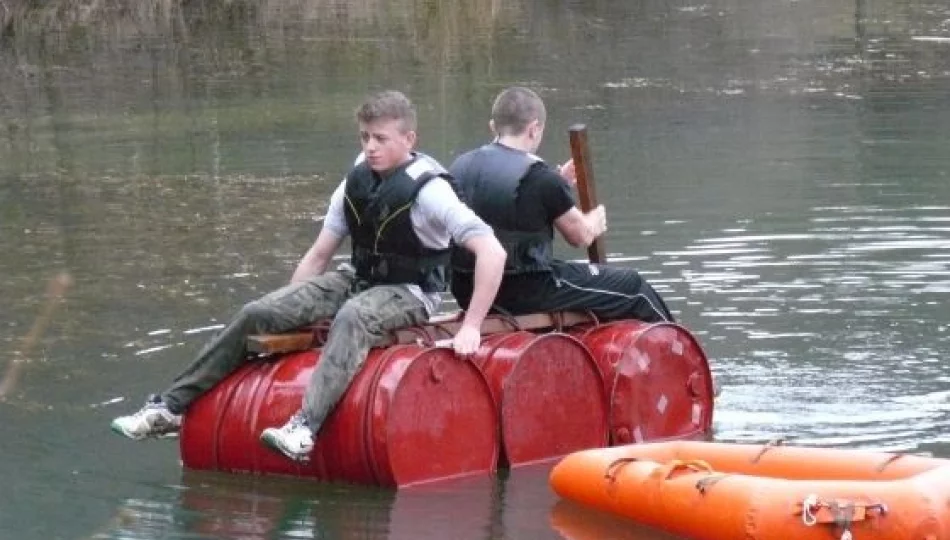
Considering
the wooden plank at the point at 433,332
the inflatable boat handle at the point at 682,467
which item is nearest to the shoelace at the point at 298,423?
the wooden plank at the point at 433,332

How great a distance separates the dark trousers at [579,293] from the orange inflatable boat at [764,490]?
113cm

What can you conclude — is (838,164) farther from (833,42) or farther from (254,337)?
(833,42)

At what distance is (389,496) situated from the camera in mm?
7434

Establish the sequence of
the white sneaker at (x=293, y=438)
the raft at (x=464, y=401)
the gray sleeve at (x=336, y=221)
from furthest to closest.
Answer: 1. the gray sleeve at (x=336, y=221)
2. the raft at (x=464, y=401)
3. the white sneaker at (x=293, y=438)

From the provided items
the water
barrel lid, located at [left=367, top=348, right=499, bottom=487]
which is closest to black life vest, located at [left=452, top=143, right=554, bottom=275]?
barrel lid, located at [left=367, top=348, right=499, bottom=487]

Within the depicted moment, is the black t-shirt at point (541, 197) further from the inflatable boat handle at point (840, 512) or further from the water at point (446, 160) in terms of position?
the inflatable boat handle at point (840, 512)

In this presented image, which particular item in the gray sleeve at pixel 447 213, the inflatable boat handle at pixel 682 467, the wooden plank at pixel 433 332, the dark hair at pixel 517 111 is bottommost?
the inflatable boat handle at pixel 682 467

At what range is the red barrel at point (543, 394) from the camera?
787 cm

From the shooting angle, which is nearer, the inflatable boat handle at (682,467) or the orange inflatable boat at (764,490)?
the orange inflatable boat at (764,490)

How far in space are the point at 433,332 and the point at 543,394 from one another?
0.53 m

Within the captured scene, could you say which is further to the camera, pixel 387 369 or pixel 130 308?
pixel 130 308

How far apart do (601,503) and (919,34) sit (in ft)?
74.6

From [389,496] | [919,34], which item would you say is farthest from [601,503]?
[919,34]

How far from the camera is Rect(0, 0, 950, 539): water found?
7695 millimetres
